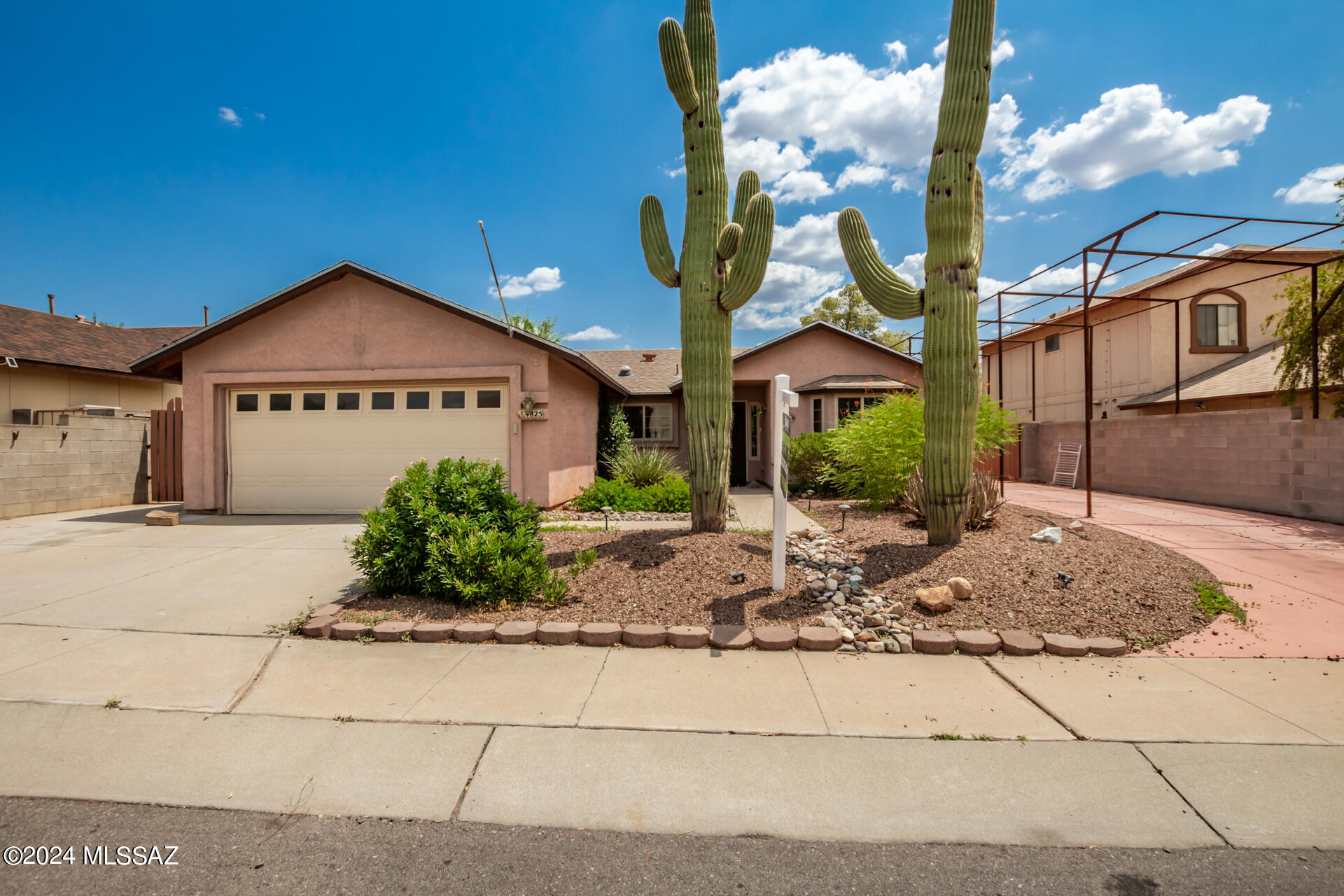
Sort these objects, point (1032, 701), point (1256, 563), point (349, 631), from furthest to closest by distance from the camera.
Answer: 1. point (1256, 563)
2. point (349, 631)
3. point (1032, 701)

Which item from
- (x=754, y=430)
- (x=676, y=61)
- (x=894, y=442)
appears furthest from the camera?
(x=754, y=430)

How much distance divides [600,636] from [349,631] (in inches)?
74.8

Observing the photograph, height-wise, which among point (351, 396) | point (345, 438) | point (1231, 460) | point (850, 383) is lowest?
point (1231, 460)

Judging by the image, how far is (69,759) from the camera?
2.99 meters

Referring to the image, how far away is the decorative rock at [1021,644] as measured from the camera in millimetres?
4199

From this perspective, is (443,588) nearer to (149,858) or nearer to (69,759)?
(69,759)

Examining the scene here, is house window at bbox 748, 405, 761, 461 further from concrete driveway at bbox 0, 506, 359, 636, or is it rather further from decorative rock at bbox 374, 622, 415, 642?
decorative rock at bbox 374, 622, 415, 642

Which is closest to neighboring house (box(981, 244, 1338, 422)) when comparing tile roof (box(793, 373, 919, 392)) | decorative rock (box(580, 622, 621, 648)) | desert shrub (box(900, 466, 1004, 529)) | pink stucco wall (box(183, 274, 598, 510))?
tile roof (box(793, 373, 919, 392))

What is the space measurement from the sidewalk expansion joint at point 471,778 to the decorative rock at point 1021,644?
3443mm

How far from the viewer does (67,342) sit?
16.4m

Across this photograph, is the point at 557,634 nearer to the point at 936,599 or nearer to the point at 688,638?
the point at 688,638

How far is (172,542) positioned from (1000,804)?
32.5ft

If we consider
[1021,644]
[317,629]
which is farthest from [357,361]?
[1021,644]

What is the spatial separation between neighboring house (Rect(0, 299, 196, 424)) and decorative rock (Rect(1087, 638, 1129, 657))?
50.9 ft
